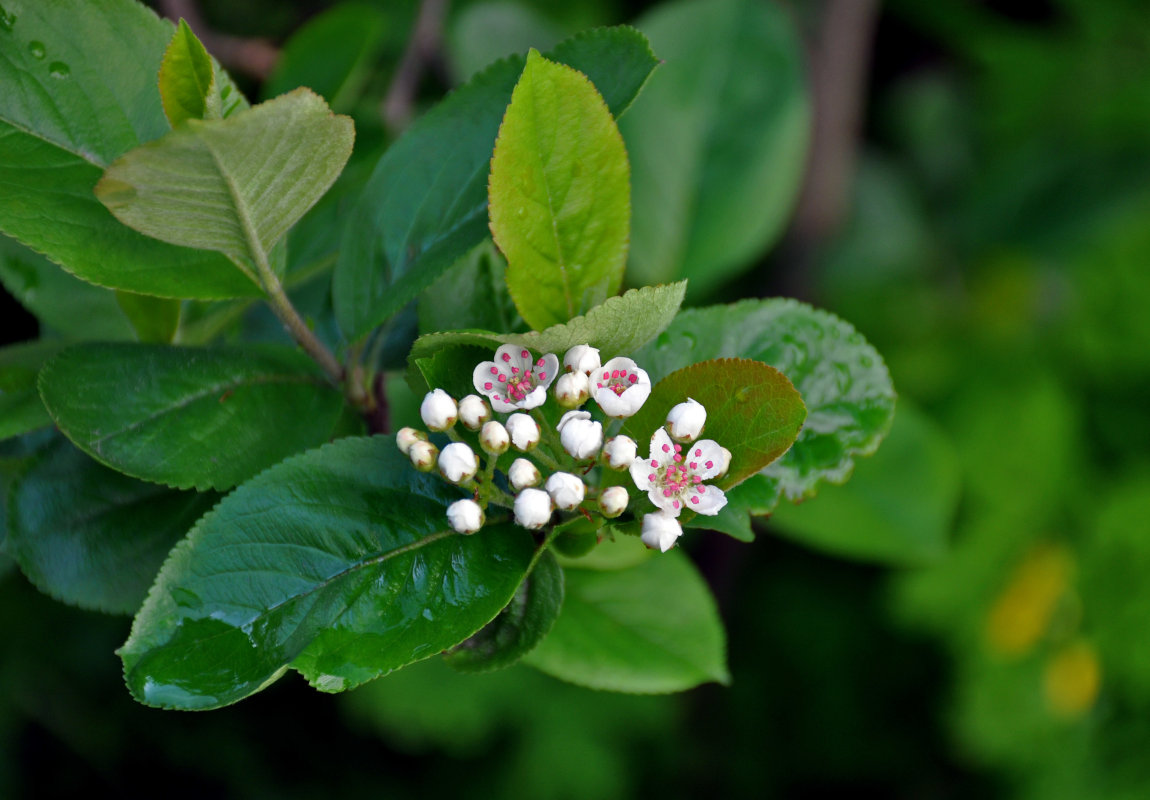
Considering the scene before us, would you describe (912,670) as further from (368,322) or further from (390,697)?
(368,322)

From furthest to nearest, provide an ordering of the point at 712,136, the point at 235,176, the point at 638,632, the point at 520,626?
the point at 712,136
the point at 638,632
the point at 520,626
the point at 235,176

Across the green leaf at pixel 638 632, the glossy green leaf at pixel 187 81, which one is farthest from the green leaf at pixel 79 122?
the green leaf at pixel 638 632

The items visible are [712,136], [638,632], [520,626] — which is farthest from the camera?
[712,136]

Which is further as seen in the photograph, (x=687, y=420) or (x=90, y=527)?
(x=90, y=527)

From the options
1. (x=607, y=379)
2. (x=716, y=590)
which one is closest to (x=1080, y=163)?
(x=716, y=590)

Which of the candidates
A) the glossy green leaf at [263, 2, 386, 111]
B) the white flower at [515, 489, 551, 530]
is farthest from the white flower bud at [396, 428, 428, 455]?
the glossy green leaf at [263, 2, 386, 111]

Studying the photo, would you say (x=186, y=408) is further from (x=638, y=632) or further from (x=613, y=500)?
(x=638, y=632)

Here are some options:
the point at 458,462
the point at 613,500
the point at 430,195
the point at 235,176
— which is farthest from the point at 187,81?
the point at 613,500

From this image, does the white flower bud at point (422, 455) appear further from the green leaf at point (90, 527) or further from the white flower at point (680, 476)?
the green leaf at point (90, 527)
